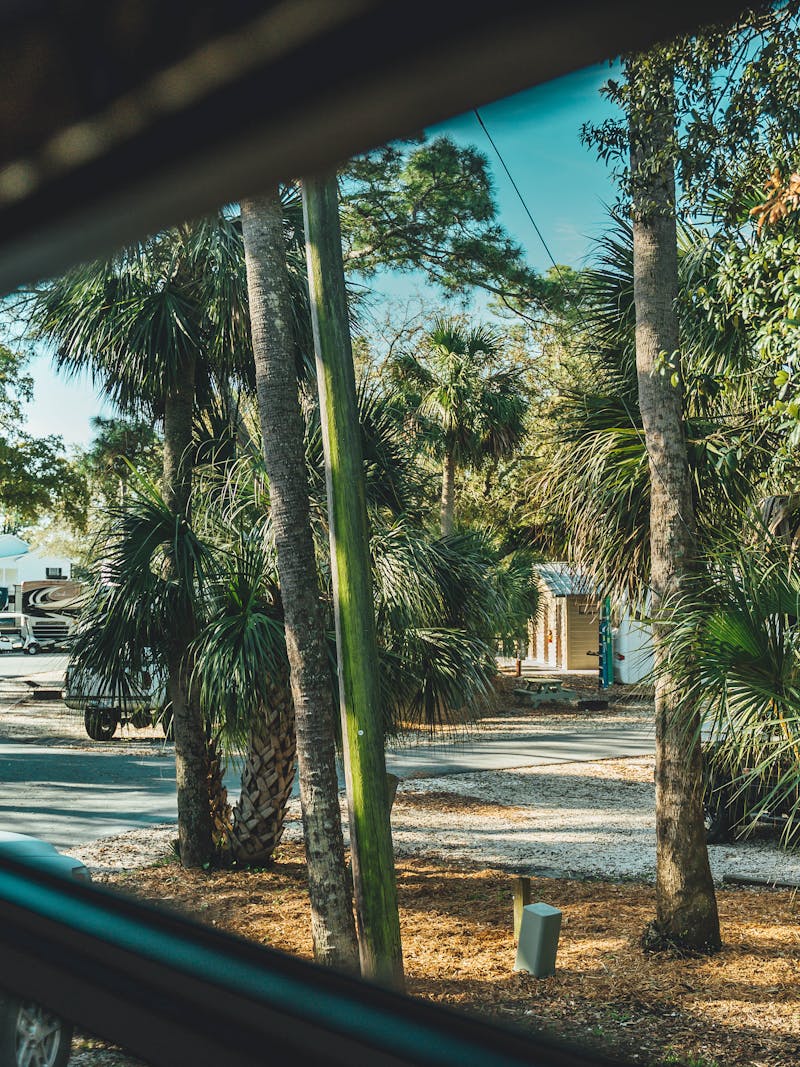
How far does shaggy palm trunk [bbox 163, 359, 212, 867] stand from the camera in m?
8.51

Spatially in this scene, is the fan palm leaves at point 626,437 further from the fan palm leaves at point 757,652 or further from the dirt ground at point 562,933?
the dirt ground at point 562,933

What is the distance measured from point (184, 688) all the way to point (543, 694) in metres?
14.8

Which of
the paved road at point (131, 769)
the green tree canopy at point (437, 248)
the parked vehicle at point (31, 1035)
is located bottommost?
the paved road at point (131, 769)


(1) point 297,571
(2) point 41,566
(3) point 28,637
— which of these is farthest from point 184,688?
(2) point 41,566

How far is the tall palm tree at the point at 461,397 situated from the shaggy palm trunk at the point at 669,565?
2876mm

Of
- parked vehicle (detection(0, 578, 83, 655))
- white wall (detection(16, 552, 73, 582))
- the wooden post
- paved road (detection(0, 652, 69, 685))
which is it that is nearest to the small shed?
paved road (detection(0, 652, 69, 685))

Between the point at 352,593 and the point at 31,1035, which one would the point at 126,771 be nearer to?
the point at 352,593

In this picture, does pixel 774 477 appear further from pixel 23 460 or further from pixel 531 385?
pixel 23 460

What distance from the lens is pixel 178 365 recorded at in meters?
9.09

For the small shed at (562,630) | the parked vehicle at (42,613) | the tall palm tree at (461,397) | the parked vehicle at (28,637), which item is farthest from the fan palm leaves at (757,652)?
the parked vehicle at (28,637)

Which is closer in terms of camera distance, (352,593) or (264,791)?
(352,593)

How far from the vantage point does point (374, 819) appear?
19.7 feet

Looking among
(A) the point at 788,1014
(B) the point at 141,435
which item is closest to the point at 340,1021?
(A) the point at 788,1014

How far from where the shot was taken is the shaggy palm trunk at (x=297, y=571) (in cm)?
652
